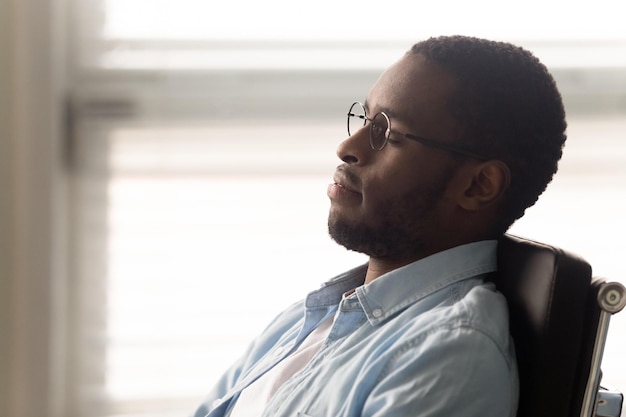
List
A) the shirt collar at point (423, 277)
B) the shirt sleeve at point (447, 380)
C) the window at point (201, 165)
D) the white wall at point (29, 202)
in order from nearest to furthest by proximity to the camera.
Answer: the shirt sleeve at point (447, 380), the shirt collar at point (423, 277), the white wall at point (29, 202), the window at point (201, 165)

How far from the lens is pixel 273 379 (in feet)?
4.46

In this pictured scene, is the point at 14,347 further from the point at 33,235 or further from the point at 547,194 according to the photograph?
Answer: the point at 547,194

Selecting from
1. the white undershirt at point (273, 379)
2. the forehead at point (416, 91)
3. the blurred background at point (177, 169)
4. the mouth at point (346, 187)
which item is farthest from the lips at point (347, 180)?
the blurred background at point (177, 169)

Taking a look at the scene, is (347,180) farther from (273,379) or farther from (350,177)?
(273,379)

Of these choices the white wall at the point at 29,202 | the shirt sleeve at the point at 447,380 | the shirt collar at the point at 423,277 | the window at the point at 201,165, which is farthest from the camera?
the window at the point at 201,165

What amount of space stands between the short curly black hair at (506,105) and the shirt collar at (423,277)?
0.12 meters

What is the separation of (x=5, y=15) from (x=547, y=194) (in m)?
1.42

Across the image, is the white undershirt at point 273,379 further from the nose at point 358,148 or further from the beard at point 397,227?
the nose at point 358,148

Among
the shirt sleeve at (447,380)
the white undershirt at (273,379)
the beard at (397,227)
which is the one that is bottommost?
the white undershirt at (273,379)

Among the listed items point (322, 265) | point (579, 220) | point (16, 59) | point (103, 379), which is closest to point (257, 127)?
point (322, 265)

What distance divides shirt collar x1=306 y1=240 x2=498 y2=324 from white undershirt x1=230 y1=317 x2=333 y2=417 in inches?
6.0

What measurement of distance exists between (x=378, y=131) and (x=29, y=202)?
94cm

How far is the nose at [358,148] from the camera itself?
135 centimetres

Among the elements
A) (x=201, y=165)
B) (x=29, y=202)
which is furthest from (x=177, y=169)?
(x=29, y=202)
